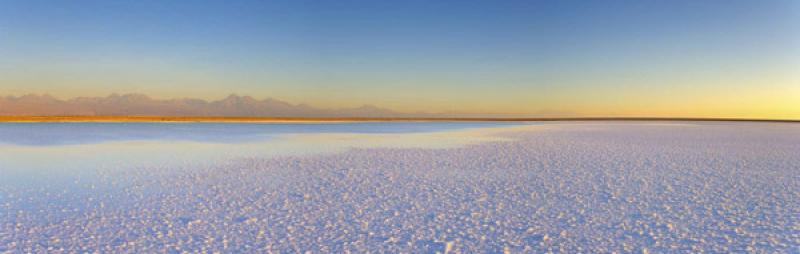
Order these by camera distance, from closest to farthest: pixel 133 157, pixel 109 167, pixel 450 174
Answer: pixel 450 174, pixel 109 167, pixel 133 157

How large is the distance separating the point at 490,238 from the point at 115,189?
414 centimetres

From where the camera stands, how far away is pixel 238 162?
775cm

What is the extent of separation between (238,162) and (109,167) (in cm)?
182

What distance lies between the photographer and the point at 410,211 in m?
4.05

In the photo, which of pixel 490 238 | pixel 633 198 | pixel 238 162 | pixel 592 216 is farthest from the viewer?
pixel 238 162

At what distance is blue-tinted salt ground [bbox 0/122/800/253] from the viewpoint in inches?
123

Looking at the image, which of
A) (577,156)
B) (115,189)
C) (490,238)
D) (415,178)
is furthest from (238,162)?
(577,156)

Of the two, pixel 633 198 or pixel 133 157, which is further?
pixel 133 157

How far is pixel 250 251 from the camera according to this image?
2.97 m

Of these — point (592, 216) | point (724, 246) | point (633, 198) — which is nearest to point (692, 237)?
point (724, 246)

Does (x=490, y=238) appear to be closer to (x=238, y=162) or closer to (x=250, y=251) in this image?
(x=250, y=251)

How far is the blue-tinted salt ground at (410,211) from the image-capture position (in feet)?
10.3

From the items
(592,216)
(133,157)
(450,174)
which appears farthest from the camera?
(133,157)

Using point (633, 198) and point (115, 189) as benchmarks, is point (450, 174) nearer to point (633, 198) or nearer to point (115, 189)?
point (633, 198)
